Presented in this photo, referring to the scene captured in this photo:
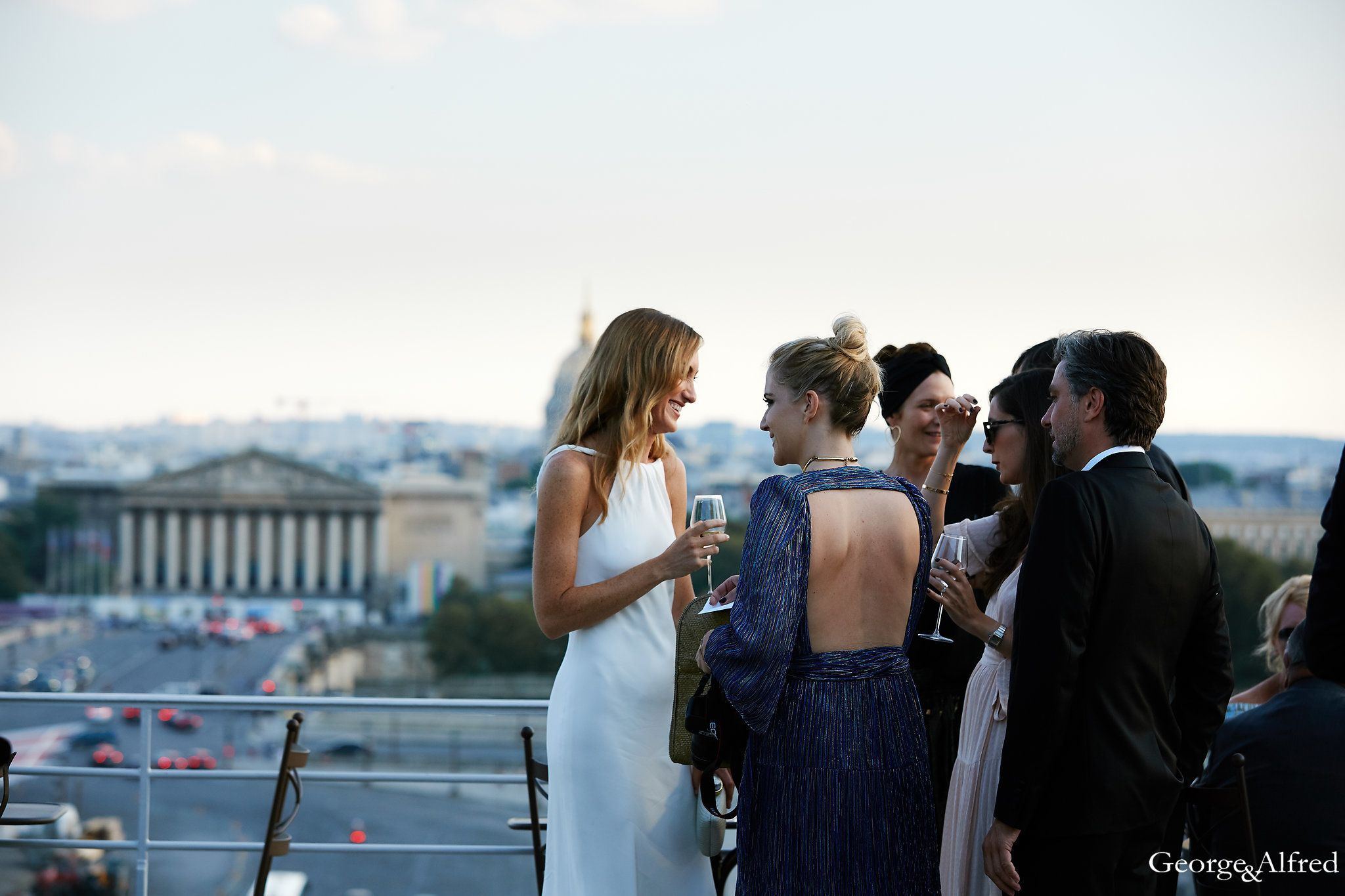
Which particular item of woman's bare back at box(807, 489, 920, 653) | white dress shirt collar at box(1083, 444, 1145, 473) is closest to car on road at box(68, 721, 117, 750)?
woman's bare back at box(807, 489, 920, 653)

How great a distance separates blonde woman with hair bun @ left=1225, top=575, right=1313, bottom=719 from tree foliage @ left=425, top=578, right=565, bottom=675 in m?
54.7

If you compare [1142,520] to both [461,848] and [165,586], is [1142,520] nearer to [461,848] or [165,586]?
[461,848]

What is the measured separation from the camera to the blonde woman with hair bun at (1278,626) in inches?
121

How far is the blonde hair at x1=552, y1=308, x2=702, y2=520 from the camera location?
240 cm

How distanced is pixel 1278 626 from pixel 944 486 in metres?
1.08

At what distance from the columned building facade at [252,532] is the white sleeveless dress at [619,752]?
72.6m

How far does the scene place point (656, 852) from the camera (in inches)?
94.8

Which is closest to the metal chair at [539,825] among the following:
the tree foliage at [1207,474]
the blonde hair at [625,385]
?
the blonde hair at [625,385]

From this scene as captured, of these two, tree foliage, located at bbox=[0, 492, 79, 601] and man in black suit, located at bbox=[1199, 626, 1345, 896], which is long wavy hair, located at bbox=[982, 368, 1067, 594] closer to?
man in black suit, located at bbox=[1199, 626, 1345, 896]

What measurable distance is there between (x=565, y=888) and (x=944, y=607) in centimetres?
93

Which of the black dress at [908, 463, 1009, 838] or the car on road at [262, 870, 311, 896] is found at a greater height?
the black dress at [908, 463, 1009, 838]

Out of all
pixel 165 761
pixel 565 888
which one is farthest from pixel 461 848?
pixel 165 761

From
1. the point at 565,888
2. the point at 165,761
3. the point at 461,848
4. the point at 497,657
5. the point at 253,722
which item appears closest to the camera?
the point at 565,888

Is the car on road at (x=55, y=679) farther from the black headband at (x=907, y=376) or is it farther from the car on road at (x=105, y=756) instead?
the black headband at (x=907, y=376)
